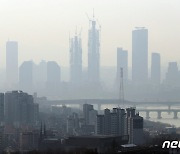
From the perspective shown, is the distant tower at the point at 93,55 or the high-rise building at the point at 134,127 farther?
the distant tower at the point at 93,55

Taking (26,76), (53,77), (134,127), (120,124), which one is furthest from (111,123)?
(53,77)

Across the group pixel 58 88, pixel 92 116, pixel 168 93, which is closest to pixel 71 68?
pixel 58 88

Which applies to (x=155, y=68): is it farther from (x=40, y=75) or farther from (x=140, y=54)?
(x=40, y=75)

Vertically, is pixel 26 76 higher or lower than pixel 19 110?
higher

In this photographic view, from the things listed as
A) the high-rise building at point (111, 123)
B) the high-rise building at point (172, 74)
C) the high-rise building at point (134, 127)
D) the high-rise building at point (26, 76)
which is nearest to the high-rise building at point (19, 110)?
the high-rise building at point (111, 123)

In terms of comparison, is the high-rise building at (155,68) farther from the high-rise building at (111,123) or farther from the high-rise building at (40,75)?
the high-rise building at (111,123)

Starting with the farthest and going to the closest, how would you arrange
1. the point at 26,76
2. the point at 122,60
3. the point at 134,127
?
the point at 122,60 < the point at 26,76 < the point at 134,127
